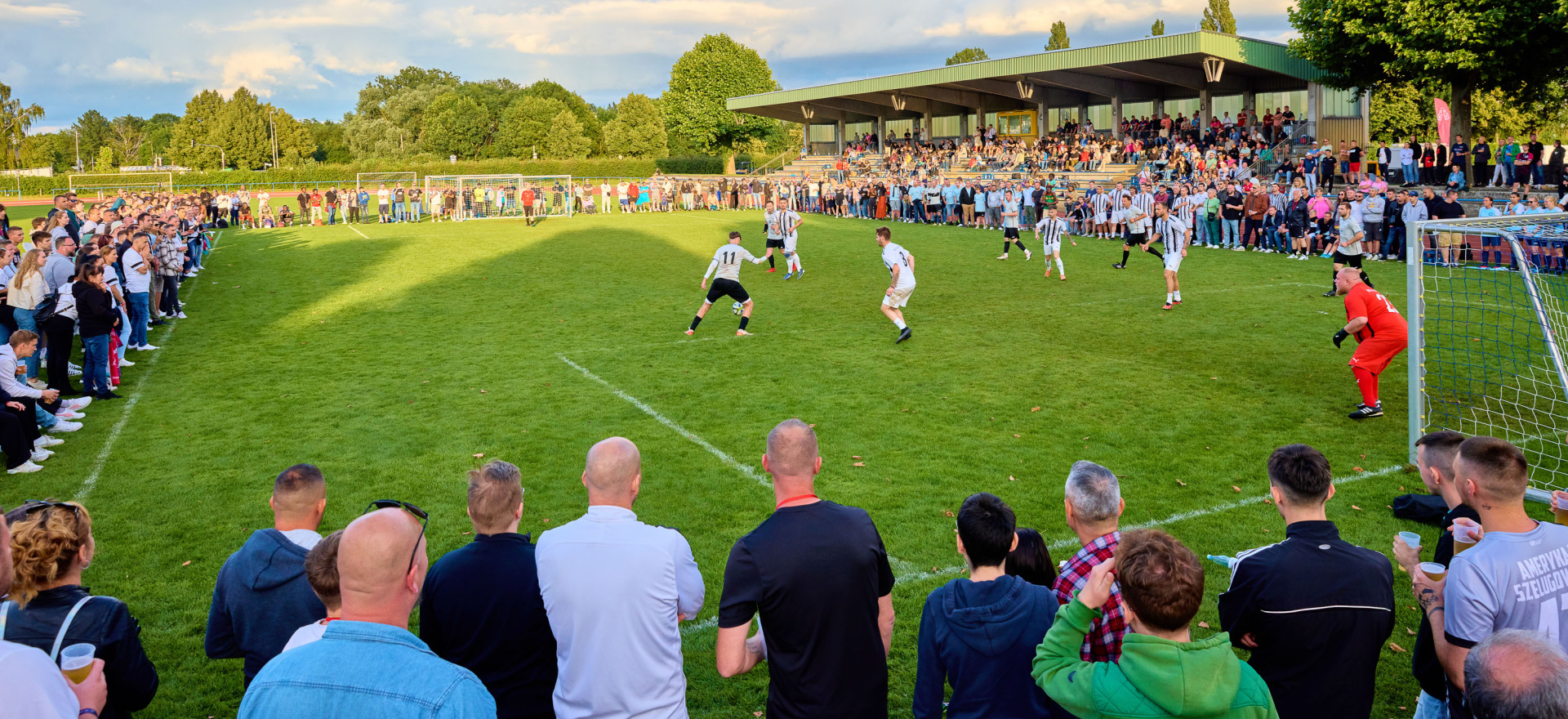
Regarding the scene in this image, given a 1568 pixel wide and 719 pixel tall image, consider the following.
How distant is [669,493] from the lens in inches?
312

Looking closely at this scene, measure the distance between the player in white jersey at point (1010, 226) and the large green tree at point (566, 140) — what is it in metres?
61.6

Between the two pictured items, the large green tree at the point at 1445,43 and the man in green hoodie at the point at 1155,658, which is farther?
the large green tree at the point at 1445,43

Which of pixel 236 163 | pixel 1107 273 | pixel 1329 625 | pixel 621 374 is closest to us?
pixel 1329 625

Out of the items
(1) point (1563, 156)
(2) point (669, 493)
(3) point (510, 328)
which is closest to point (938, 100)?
(1) point (1563, 156)

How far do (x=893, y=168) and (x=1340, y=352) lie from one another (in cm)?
4062

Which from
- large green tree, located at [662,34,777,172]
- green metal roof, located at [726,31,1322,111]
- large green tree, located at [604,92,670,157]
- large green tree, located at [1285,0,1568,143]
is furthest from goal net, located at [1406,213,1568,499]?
large green tree, located at [604,92,670,157]

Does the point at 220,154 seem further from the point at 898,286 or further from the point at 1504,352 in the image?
the point at 1504,352

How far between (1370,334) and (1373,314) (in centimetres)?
21

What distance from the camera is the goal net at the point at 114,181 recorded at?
55.2 meters

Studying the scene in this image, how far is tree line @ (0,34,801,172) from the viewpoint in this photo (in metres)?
77.0

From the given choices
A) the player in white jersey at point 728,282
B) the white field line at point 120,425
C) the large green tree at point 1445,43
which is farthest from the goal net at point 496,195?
the large green tree at point 1445,43

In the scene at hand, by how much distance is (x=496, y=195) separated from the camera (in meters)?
42.5

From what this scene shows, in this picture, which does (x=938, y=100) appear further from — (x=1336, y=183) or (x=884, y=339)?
(x=884, y=339)

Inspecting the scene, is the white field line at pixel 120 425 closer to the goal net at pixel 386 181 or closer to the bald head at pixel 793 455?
the bald head at pixel 793 455
